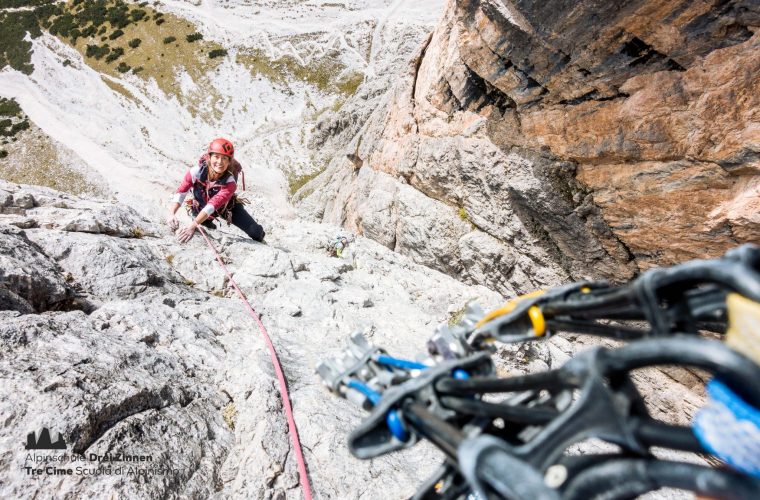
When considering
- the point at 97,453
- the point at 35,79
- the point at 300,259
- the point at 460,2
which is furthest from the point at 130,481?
the point at 35,79

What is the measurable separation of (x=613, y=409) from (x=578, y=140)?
10.8m


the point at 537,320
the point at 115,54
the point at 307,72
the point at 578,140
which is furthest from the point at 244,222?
the point at 115,54

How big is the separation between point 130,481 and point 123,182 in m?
37.6

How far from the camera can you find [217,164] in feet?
37.4

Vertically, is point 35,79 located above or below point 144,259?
below

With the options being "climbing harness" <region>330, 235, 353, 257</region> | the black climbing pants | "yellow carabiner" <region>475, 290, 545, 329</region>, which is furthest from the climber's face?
"yellow carabiner" <region>475, 290, 545, 329</region>

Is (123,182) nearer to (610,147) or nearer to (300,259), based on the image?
(300,259)

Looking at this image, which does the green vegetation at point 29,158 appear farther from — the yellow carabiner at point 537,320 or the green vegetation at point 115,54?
the yellow carabiner at point 537,320

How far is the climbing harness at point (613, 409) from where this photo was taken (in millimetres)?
1374

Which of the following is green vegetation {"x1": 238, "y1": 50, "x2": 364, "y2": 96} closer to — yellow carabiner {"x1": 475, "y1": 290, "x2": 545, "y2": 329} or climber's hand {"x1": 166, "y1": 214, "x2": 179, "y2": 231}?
climber's hand {"x1": 166, "y1": 214, "x2": 179, "y2": 231}

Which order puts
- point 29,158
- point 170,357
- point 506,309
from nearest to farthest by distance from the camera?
Result: 1. point 506,309
2. point 170,357
3. point 29,158

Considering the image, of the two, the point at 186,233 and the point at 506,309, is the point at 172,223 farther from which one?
the point at 506,309

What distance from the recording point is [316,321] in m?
8.78

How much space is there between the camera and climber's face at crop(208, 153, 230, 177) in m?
11.3
